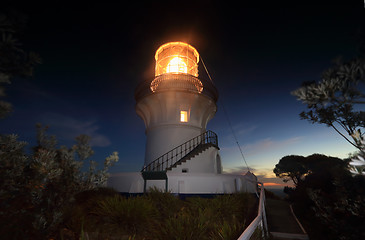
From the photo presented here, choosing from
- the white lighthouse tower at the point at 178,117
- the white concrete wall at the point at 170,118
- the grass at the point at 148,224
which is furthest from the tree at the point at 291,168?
the grass at the point at 148,224

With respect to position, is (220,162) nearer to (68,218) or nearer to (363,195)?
(363,195)

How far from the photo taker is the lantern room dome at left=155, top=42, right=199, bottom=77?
17.5m

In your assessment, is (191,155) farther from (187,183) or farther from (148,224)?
(148,224)

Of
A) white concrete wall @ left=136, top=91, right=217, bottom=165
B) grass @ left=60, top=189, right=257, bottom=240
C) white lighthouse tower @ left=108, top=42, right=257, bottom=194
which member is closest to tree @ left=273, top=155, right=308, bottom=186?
white lighthouse tower @ left=108, top=42, right=257, bottom=194

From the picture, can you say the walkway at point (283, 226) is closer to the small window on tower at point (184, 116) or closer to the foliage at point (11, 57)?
the foliage at point (11, 57)

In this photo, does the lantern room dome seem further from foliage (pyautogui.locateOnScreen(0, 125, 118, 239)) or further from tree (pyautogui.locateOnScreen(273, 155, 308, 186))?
tree (pyautogui.locateOnScreen(273, 155, 308, 186))

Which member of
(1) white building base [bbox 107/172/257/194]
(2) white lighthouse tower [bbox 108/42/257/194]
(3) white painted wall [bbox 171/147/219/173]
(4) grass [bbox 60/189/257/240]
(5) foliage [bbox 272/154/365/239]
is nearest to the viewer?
(4) grass [bbox 60/189/257/240]

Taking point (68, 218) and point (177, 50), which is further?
point (177, 50)

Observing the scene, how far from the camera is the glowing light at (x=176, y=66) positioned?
17.4 m

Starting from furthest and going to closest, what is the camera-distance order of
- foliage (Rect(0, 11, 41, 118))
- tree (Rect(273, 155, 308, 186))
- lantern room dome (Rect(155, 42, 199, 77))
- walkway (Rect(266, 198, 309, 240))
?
tree (Rect(273, 155, 308, 186)) → lantern room dome (Rect(155, 42, 199, 77)) → walkway (Rect(266, 198, 309, 240)) → foliage (Rect(0, 11, 41, 118))

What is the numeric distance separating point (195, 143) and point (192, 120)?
2.36m

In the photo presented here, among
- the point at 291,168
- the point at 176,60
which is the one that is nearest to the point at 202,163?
the point at 176,60

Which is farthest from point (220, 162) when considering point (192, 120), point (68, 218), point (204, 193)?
point (68, 218)

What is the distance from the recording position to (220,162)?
1834cm
